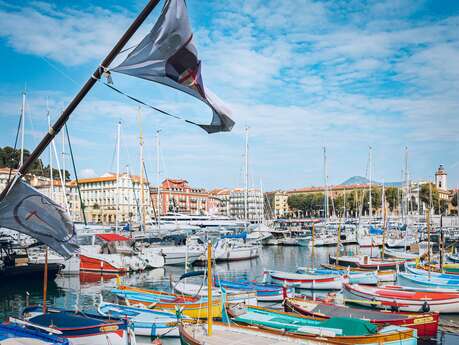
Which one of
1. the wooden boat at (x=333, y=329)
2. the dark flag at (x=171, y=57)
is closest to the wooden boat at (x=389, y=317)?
→ the wooden boat at (x=333, y=329)

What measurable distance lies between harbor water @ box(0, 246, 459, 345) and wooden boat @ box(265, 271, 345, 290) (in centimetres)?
61

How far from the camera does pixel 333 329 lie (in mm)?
16406

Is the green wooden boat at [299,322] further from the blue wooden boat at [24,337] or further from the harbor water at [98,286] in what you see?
the blue wooden boat at [24,337]

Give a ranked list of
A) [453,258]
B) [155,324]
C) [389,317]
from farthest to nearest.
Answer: [453,258] → [389,317] → [155,324]

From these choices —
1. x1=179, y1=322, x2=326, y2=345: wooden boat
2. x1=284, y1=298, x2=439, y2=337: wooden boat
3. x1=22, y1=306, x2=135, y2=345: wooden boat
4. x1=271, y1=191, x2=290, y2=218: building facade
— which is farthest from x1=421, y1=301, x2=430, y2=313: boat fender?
x1=271, y1=191, x2=290, y2=218: building facade

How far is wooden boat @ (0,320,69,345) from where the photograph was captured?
11.3 metres

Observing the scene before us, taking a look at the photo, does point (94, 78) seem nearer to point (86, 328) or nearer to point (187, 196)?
point (86, 328)

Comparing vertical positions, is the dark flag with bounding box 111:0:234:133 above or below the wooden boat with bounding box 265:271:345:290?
above

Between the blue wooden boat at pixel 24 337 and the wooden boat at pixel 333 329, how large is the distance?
7037mm

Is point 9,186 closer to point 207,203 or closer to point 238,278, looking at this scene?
point 238,278

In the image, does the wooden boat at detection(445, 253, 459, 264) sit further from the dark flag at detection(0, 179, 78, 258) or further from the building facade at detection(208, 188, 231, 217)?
the building facade at detection(208, 188, 231, 217)

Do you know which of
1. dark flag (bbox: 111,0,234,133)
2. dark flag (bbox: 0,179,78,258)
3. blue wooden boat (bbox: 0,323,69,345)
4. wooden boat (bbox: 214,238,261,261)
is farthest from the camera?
wooden boat (bbox: 214,238,261,261)

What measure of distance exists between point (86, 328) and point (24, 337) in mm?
2156

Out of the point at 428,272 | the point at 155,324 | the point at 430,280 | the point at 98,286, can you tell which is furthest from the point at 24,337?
the point at 428,272
